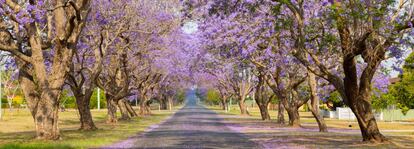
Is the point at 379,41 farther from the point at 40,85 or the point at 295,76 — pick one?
the point at 295,76

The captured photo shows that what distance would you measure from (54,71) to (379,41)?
12972mm

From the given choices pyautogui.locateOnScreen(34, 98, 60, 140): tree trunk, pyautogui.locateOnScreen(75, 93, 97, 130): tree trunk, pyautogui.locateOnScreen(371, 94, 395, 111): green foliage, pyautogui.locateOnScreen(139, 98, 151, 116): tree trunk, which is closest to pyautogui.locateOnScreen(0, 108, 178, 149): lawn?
pyautogui.locateOnScreen(34, 98, 60, 140): tree trunk

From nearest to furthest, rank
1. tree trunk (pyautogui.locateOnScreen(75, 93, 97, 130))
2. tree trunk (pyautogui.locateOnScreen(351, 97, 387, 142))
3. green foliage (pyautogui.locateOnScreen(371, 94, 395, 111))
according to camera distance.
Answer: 1. tree trunk (pyautogui.locateOnScreen(351, 97, 387, 142))
2. tree trunk (pyautogui.locateOnScreen(75, 93, 97, 130))
3. green foliage (pyautogui.locateOnScreen(371, 94, 395, 111))

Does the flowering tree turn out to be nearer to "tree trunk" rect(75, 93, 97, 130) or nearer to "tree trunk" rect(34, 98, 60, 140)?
"tree trunk" rect(34, 98, 60, 140)

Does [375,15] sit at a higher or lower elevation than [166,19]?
lower

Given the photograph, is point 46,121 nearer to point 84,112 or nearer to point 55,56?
point 55,56

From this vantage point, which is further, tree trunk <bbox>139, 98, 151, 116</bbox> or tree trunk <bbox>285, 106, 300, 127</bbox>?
tree trunk <bbox>139, 98, 151, 116</bbox>

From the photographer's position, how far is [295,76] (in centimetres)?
3881

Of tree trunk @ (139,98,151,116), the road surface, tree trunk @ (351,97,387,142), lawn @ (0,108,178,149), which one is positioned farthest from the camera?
tree trunk @ (139,98,151,116)

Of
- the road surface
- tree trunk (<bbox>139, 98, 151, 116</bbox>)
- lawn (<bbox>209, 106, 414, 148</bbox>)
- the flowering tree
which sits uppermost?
the flowering tree

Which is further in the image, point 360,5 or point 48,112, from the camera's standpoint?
point 48,112

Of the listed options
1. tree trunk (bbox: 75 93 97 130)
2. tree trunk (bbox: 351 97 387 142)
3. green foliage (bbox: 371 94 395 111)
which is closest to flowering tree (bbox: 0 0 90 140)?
tree trunk (bbox: 75 93 97 130)

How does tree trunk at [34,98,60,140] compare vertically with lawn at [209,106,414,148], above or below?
above

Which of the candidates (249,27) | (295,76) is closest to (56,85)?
(249,27)
